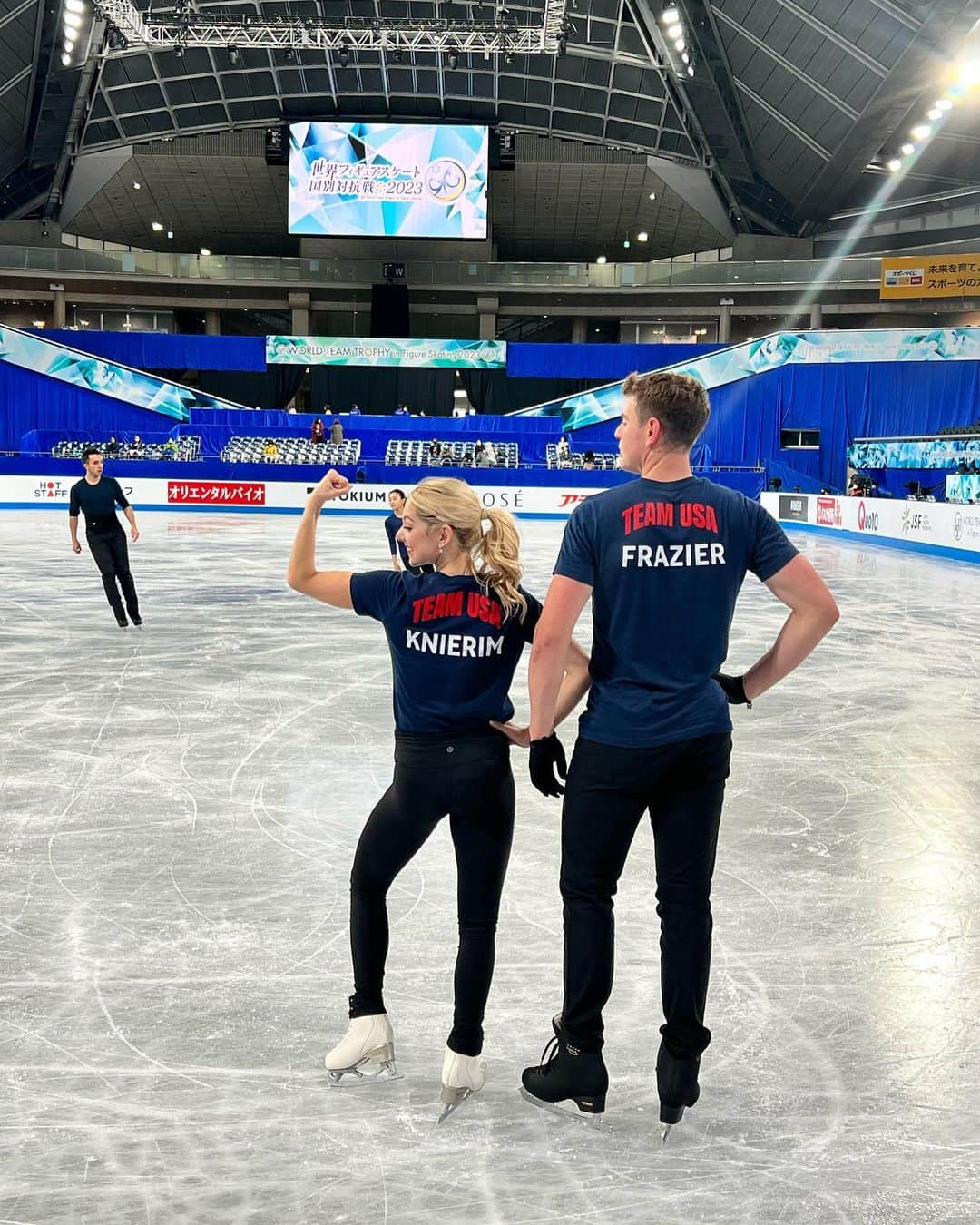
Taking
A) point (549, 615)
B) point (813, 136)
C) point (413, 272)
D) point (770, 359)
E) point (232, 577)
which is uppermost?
point (813, 136)

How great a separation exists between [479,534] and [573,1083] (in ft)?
4.69

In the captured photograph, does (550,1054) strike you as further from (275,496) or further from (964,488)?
(275,496)

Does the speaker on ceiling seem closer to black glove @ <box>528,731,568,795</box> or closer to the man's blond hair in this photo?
the man's blond hair

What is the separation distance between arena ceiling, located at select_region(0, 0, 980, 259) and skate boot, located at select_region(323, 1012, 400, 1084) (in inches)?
1271

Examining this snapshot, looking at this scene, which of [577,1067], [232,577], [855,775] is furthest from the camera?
[232,577]

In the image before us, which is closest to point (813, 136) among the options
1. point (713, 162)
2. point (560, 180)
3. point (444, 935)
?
point (713, 162)

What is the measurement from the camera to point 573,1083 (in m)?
2.98

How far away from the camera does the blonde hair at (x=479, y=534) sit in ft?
9.72

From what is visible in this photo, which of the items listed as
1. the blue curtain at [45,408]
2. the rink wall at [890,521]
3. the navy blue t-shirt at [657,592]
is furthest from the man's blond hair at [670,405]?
the blue curtain at [45,408]

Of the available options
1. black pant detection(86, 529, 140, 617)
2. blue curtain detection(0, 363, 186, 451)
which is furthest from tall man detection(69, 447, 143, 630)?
blue curtain detection(0, 363, 186, 451)

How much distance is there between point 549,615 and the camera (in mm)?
2838

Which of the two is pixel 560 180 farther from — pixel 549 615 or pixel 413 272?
pixel 549 615

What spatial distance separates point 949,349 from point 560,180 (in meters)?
19.9

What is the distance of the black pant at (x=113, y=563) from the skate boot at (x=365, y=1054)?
27.4 feet
